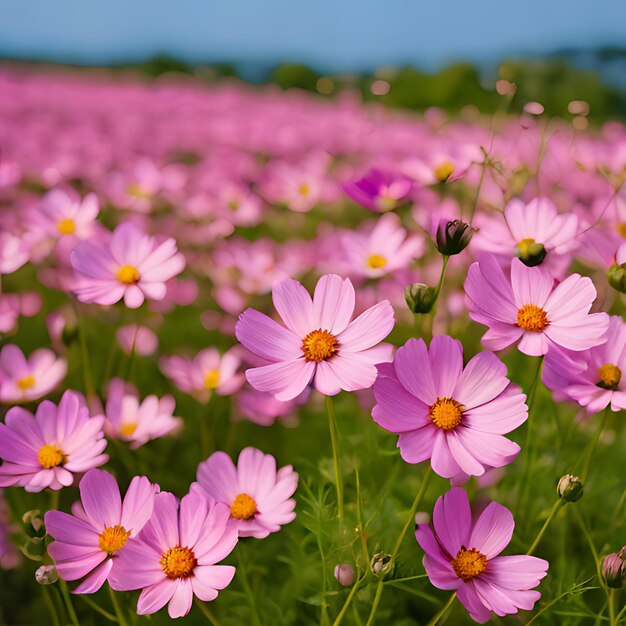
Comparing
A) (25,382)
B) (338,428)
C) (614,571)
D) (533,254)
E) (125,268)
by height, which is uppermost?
(533,254)

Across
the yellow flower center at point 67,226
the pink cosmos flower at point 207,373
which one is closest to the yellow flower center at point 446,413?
the pink cosmos flower at point 207,373

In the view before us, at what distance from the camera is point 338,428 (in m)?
1.02

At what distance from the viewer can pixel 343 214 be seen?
2375 mm

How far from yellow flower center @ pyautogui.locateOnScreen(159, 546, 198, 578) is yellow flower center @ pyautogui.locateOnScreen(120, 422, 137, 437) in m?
0.32

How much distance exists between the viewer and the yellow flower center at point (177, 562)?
0.54 m

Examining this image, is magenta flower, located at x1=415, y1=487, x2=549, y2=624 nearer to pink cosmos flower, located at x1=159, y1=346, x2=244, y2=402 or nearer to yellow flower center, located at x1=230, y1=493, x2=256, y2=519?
yellow flower center, located at x1=230, y1=493, x2=256, y2=519

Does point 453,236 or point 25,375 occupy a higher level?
point 453,236

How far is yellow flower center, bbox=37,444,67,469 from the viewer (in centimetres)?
63

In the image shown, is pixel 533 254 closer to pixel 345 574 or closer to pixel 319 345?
pixel 319 345

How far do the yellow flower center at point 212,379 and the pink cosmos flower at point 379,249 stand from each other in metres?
0.26

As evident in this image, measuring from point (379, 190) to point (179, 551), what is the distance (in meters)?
0.60

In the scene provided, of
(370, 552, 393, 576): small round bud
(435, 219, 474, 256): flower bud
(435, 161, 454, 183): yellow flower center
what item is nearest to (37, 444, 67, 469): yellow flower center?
(370, 552, 393, 576): small round bud

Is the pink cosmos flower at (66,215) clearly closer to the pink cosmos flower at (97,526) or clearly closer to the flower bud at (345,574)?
the pink cosmos flower at (97,526)

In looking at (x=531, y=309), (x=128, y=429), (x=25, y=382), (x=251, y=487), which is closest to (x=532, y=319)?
(x=531, y=309)
